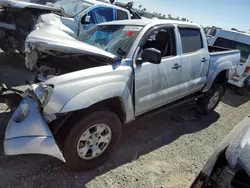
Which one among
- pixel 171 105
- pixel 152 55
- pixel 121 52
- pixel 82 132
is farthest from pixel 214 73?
pixel 82 132

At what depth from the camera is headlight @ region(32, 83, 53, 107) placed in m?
2.52

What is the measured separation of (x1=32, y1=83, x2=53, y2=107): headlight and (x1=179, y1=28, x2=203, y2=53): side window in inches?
101

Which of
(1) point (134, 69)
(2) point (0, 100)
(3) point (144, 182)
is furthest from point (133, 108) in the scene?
(2) point (0, 100)

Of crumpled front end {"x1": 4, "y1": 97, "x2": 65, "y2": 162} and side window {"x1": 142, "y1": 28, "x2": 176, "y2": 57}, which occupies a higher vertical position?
side window {"x1": 142, "y1": 28, "x2": 176, "y2": 57}

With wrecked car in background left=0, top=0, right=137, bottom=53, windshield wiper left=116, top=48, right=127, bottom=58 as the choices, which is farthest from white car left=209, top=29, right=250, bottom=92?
windshield wiper left=116, top=48, right=127, bottom=58

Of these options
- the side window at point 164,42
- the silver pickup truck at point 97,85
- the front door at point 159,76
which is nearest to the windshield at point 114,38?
the silver pickup truck at point 97,85

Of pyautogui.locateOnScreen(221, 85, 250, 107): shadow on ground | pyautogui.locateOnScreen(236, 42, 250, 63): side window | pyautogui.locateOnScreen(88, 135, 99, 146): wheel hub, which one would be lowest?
Result: pyautogui.locateOnScreen(221, 85, 250, 107): shadow on ground

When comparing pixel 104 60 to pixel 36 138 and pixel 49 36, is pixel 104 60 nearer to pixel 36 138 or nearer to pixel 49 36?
pixel 49 36

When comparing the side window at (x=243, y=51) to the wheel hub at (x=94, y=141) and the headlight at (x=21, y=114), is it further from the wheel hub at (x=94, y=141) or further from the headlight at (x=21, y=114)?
the headlight at (x=21, y=114)

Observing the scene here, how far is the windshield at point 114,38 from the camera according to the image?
3357 mm

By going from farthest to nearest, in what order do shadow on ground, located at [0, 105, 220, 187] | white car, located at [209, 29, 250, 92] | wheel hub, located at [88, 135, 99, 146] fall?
1. white car, located at [209, 29, 250, 92]
2. wheel hub, located at [88, 135, 99, 146]
3. shadow on ground, located at [0, 105, 220, 187]

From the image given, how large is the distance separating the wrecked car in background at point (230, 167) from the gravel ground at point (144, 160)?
1290mm

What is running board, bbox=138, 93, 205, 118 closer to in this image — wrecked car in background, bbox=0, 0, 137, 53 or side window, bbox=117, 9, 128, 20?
wrecked car in background, bbox=0, 0, 137, 53

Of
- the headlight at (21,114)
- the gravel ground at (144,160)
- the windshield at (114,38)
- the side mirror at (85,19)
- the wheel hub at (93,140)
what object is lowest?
the gravel ground at (144,160)
